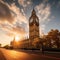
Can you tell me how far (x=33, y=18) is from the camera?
160 m

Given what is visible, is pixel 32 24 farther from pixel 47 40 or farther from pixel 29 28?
pixel 47 40

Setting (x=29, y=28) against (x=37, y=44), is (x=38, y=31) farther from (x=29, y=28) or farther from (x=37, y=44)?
(x=37, y=44)

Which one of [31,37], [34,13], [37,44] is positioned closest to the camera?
[37,44]

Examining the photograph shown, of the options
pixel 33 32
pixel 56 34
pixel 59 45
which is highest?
pixel 33 32

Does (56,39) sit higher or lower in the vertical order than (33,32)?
lower

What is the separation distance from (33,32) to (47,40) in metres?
71.9

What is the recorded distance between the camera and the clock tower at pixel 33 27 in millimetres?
145750

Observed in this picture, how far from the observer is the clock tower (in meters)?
146

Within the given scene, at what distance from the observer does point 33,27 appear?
5910 inches

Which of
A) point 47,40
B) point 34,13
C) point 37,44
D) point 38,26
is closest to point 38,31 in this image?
point 38,26

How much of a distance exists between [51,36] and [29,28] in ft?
273

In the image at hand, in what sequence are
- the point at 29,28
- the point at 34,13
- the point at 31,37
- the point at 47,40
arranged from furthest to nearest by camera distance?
the point at 34,13
the point at 29,28
the point at 31,37
the point at 47,40

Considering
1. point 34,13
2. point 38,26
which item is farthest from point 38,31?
point 34,13

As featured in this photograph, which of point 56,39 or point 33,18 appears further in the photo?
point 33,18
